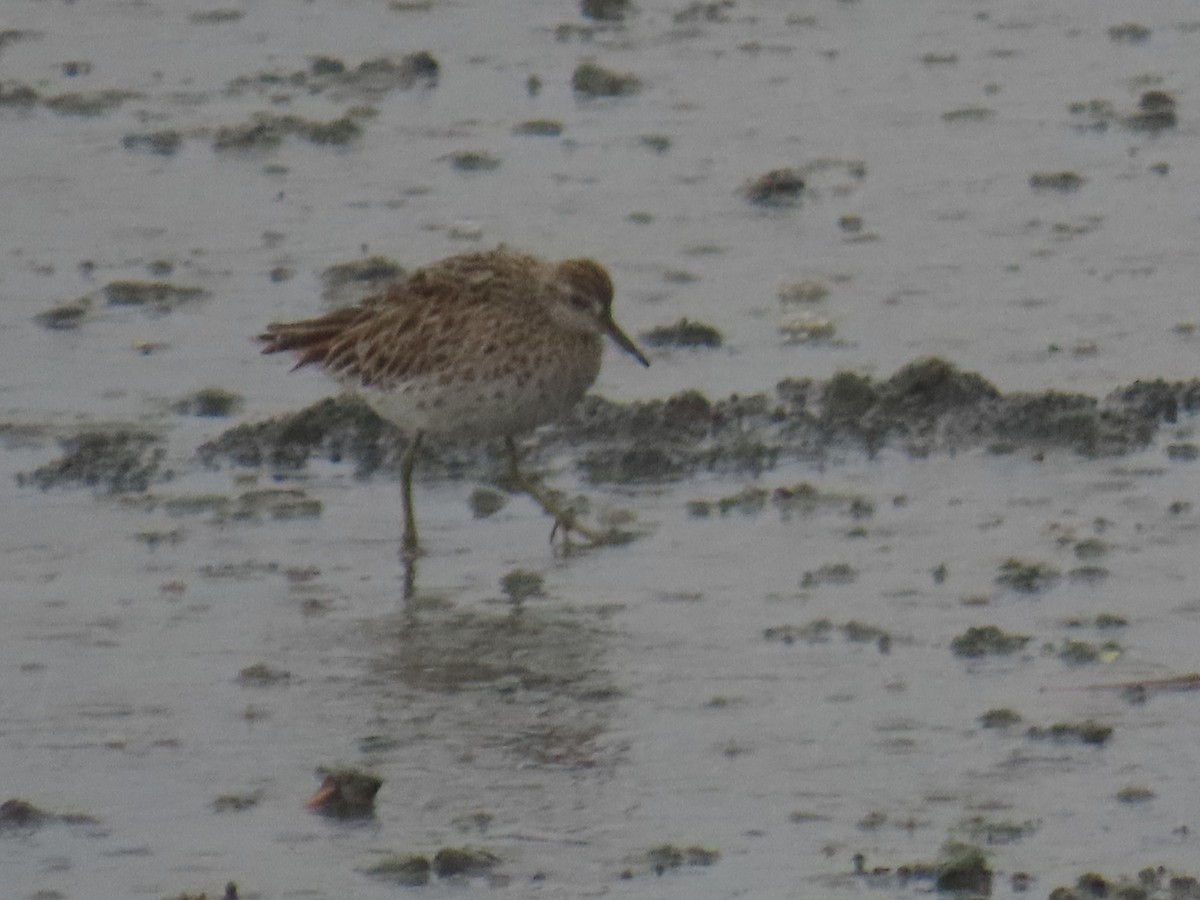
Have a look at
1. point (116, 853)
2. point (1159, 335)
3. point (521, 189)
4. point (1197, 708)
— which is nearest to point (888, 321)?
point (1159, 335)

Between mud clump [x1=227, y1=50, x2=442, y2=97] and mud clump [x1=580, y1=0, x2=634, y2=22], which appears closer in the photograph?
mud clump [x1=227, y1=50, x2=442, y2=97]

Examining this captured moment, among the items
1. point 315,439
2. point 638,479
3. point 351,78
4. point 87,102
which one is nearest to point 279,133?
point 351,78

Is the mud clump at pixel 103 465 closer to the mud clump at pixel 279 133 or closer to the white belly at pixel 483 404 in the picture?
the white belly at pixel 483 404

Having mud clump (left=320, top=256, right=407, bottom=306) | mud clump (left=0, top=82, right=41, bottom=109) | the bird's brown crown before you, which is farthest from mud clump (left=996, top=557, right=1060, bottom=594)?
mud clump (left=0, top=82, right=41, bottom=109)

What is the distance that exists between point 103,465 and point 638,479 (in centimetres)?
185

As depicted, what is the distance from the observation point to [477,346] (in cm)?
1123

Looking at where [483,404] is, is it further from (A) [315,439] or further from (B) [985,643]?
(B) [985,643]

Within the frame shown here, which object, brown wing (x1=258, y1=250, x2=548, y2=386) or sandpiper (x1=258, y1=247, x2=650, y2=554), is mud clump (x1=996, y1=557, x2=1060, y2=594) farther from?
brown wing (x1=258, y1=250, x2=548, y2=386)

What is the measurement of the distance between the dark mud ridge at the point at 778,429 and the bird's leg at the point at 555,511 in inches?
14.1

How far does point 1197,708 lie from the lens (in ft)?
29.1

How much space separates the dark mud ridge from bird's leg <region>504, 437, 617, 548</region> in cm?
36

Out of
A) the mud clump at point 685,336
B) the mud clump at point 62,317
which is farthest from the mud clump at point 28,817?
the mud clump at point 62,317

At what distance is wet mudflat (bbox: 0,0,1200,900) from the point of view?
823 centimetres

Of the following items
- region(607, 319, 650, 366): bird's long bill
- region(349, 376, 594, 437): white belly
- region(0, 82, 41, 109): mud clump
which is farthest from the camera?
region(0, 82, 41, 109): mud clump
